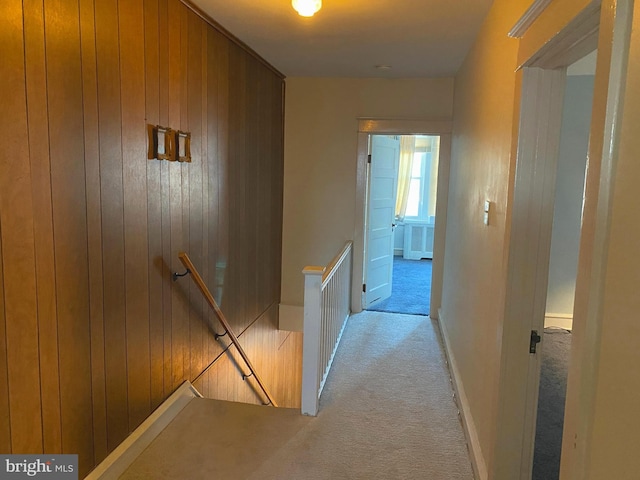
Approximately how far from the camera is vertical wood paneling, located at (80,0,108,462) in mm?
2033

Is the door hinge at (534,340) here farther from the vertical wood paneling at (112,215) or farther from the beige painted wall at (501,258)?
the vertical wood paneling at (112,215)

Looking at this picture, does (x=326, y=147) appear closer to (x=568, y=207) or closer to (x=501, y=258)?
(x=568, y=207)

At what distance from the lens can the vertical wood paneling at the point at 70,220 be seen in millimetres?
1863

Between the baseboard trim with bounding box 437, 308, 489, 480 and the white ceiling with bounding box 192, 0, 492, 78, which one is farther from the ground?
the white ceiling with bounding box 192, 0, 492, 78

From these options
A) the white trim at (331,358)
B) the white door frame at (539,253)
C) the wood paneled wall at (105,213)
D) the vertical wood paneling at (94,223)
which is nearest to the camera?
the white door frame at (539,253)

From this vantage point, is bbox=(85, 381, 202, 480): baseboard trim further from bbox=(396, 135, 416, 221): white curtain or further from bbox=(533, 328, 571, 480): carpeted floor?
bbox=(396, 135, 416, 221): white curtain

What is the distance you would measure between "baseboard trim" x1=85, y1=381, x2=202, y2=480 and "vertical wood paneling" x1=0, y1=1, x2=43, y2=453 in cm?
48

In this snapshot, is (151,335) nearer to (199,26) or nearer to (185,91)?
(185,91)

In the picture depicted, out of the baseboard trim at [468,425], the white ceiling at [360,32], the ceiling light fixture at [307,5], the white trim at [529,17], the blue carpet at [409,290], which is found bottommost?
the blue carpet at [409,290]

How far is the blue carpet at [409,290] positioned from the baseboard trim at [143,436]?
8.98 feet

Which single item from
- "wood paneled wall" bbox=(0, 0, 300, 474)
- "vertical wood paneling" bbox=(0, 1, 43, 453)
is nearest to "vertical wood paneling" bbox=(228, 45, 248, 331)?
"wood paneled wall" bbox=(0, 0, 300, 474)

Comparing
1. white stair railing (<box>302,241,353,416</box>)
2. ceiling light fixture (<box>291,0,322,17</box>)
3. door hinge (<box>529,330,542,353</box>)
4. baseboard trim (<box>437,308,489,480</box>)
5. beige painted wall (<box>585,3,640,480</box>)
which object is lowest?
baseboard trim (<box>437,308,489,480</box>)

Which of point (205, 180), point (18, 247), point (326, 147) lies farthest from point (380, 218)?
point (18, 247)

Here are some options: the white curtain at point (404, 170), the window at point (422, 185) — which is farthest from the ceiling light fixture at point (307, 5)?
the window at point (422, 185)
